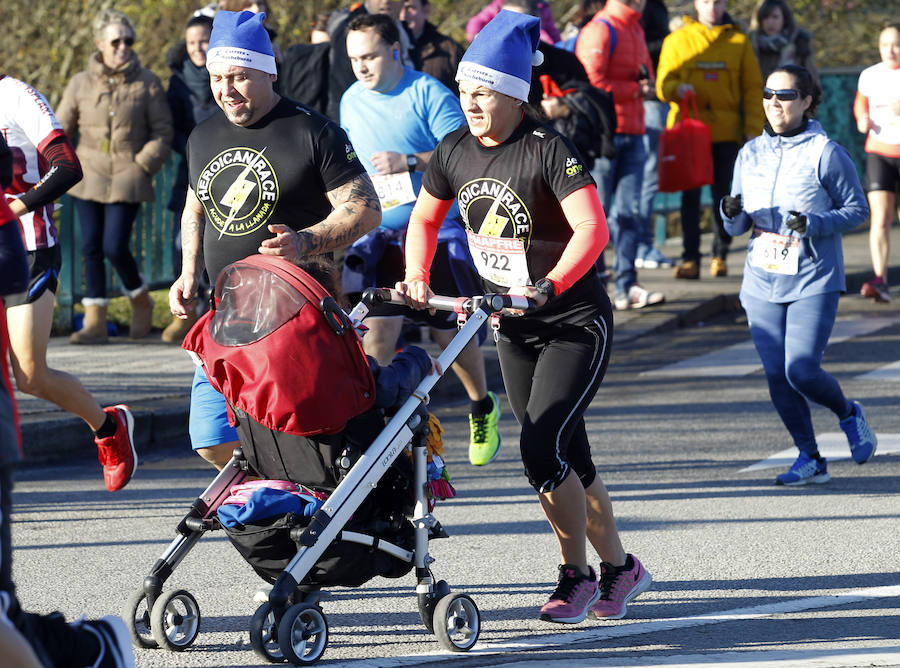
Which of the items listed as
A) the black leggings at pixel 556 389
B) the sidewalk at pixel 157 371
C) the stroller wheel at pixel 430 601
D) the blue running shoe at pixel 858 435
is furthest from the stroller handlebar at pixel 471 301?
the sidewalk at pixel 157 371

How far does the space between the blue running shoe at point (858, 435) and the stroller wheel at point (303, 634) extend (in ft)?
11.7

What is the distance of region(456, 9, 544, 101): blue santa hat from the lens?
17.2 ft

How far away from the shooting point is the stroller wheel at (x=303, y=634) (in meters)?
4.63

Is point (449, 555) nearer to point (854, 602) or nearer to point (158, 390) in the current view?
point (854, 602)

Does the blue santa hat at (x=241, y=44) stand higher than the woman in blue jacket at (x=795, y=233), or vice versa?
the blue santa hat at (x=241, y=44)

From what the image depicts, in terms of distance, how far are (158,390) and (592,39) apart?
15.0 ft

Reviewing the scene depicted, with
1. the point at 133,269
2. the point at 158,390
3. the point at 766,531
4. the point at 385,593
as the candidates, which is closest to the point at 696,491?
the point at 766,531

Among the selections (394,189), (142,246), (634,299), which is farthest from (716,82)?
(394,189)

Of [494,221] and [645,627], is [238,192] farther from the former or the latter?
[645,627]

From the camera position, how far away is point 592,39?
466 inches

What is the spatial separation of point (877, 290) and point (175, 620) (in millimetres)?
8704

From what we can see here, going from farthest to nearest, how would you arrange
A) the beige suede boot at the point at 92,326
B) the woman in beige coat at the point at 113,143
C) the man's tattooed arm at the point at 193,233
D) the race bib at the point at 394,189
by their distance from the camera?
the beige suede boot at the point at 92,326
the woman in beige coat at the point at 113,143
the race bib at the point at 394,189
the man's tattooed arm at the point at 193,233

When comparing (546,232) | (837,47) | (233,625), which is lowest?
(837,47)

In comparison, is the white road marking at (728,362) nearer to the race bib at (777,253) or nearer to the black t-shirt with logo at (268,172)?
the race bib at (777,253)
